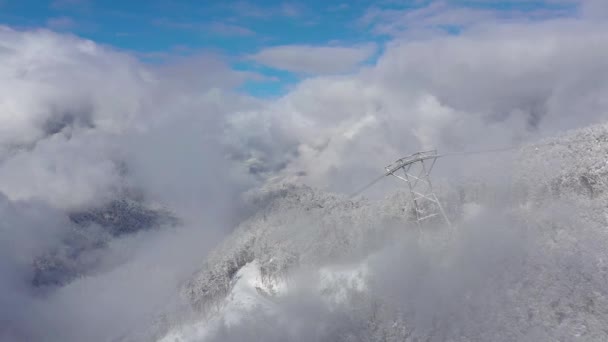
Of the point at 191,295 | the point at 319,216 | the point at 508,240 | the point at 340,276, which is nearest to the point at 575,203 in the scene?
the point at 508,240

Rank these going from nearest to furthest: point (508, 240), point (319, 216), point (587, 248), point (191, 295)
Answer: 1. point (587, 248)
2. point (508, 240)
3. point (319, 216)
4. point (191, 295)

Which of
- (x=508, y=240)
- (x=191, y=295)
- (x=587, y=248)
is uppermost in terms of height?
(x=191, y=295)

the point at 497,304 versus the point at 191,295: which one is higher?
the point at 191,295

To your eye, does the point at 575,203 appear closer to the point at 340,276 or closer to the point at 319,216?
the point at 340,276

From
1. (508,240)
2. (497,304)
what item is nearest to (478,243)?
(508,240)

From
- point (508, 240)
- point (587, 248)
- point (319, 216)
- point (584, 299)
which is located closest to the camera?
point (584, 299)

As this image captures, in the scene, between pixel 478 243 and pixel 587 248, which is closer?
pixel 587 248

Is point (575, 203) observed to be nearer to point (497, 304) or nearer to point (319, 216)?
point (497, 304)
